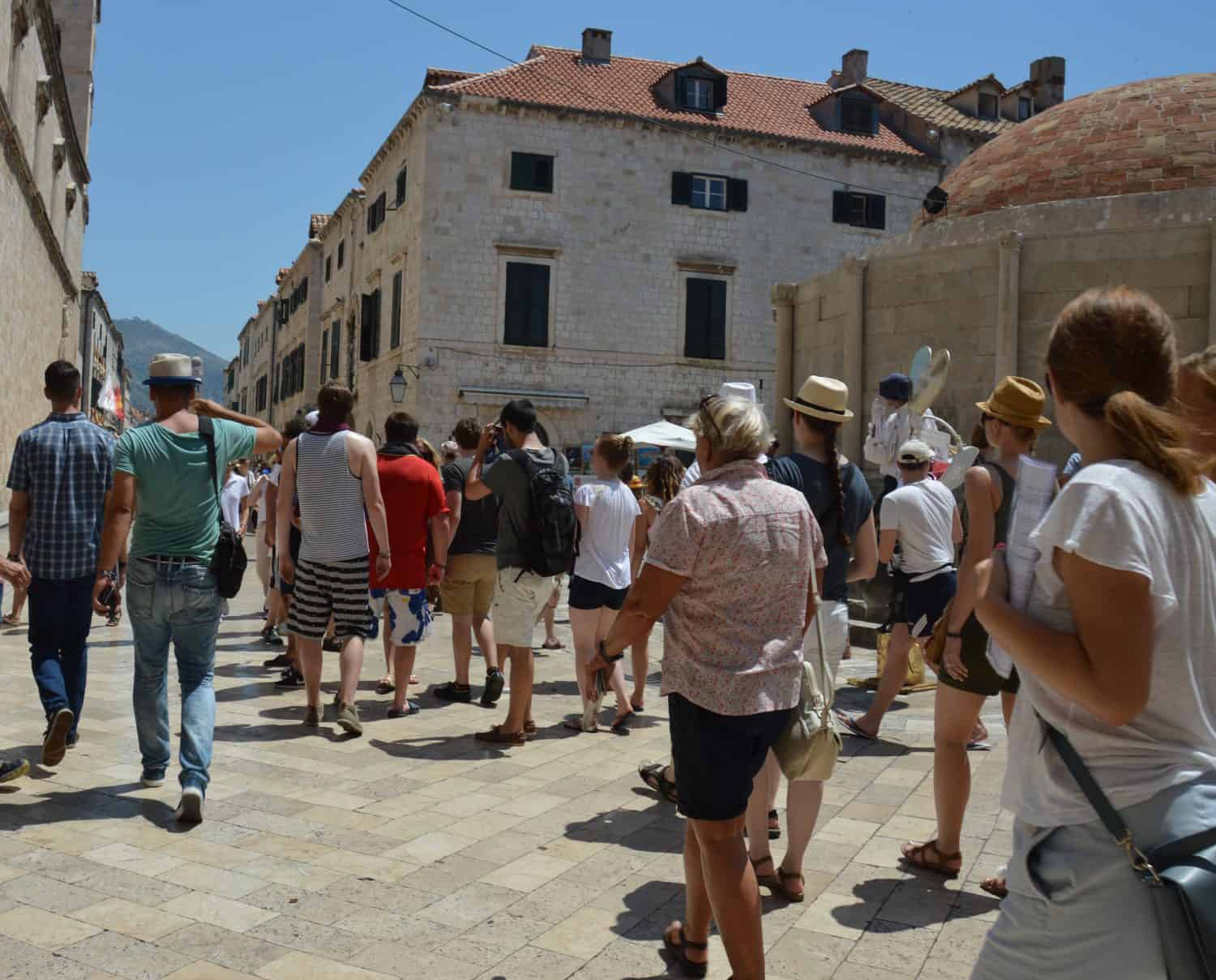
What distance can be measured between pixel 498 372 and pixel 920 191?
13.9 m

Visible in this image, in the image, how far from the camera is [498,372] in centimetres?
2838

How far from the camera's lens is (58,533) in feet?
18.0

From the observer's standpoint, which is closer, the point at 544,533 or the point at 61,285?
the point at 544,533

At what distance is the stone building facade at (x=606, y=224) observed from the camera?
92.0 ft

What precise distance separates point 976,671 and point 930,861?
809 mm

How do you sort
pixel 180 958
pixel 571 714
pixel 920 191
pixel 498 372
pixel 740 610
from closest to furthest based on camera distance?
pixel 740 610, pixel 180 958, pixel 571 714, pixel 498 372, pixel 920 191

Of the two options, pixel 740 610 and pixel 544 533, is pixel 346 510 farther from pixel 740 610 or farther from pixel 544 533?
pixel 740 610

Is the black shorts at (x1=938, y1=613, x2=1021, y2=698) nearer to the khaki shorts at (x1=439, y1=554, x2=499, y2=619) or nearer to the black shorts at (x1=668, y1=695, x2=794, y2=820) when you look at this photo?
the black shorts at (x1=668, y1=695, x2=794, y2=820)

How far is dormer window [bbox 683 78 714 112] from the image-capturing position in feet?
100

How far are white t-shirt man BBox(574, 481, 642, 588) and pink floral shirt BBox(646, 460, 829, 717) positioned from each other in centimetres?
349

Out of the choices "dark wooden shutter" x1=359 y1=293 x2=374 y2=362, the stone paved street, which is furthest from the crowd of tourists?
"dark wooden shutter" x1=359 y1=293 x2=374 y2=362

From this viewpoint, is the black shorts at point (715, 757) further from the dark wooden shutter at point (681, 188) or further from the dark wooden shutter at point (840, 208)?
the dark wooden shutter at point (840, 208)

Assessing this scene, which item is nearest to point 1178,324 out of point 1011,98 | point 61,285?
point 1011,98

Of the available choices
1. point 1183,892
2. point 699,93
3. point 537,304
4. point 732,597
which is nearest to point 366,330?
point 537,304
